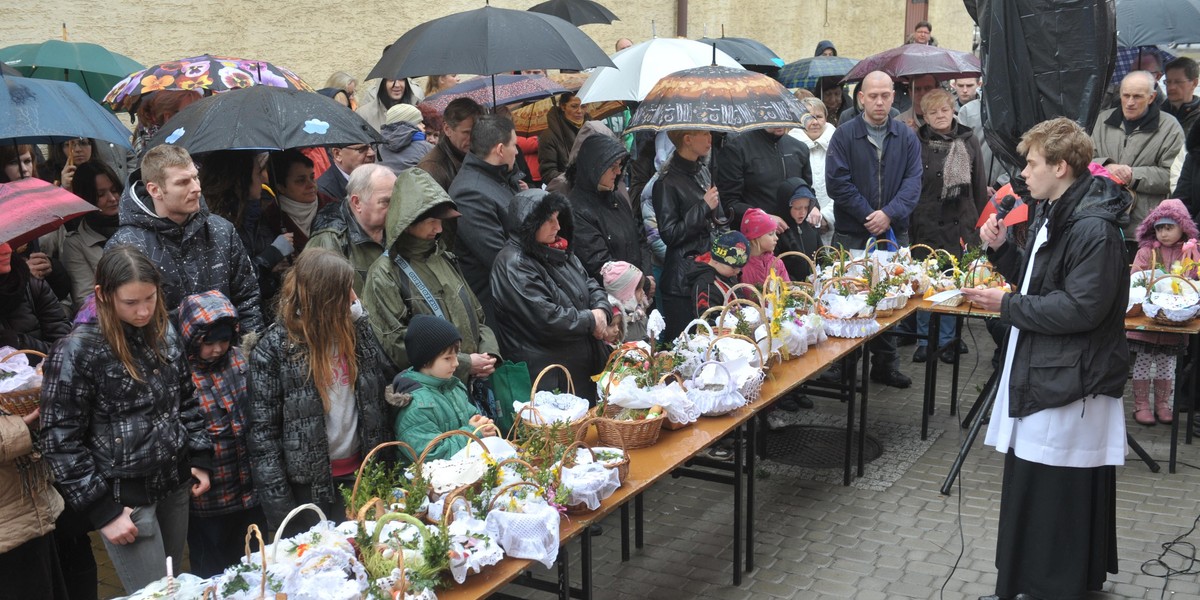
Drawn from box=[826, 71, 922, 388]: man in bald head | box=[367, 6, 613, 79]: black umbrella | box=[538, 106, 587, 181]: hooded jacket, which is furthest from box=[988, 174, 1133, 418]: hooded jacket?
box=[538, 106, 587, 181]: hooded jacket

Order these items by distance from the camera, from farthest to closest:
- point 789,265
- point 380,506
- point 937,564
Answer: point 789,265, point 937,564, point 380,506

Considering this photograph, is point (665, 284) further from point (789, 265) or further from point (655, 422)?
point (655, 422)

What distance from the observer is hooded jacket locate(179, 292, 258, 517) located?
162 inches

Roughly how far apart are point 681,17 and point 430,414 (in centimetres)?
1197

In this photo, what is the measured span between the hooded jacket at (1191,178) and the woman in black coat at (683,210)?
11.1 ft

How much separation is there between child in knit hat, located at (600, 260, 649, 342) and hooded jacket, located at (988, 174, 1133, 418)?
219 centimetres

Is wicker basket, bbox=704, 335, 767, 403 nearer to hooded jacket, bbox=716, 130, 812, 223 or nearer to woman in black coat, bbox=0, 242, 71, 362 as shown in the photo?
hooded jacket, bbox=716, 130, 812, 223

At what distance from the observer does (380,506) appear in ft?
11.2

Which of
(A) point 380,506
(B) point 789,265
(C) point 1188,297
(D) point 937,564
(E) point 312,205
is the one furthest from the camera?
(B) point 789,265

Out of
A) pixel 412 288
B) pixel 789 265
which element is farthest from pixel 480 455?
pixel 789 265

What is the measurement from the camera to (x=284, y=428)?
4.09 m

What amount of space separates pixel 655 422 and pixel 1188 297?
12.9 feet

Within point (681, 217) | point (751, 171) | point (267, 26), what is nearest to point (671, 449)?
point (681, 217)

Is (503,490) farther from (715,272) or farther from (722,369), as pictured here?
(715,272)
